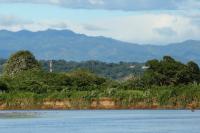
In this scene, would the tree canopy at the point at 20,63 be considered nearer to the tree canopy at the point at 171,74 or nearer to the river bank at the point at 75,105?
the tree canopy at the point at 171,74

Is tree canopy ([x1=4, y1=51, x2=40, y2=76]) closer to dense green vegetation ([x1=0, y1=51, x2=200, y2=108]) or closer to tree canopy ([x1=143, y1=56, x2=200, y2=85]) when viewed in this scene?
dense green vegetation ([x1=0, y1=51, x2=200, y2=108])

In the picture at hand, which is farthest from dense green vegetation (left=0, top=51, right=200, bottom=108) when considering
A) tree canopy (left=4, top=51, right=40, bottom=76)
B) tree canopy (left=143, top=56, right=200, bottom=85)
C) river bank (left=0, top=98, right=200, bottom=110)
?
tree canopy (left=4, top=51, right=40, bottom=76)

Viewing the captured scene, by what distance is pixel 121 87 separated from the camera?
357 feet

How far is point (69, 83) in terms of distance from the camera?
11994 centimetres

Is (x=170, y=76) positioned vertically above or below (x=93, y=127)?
above

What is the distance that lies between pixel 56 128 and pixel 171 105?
38340 millimetres

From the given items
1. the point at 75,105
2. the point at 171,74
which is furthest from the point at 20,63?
the point at 75,105

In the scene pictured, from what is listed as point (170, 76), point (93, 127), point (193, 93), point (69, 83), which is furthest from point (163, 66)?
point (93, 127)

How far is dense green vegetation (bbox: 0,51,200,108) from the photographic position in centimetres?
9700

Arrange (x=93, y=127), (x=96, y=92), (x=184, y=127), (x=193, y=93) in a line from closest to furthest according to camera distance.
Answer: (x=184, y=127) < (x=93, y=127) < (x=193, y=93) < (x=96, y=92)

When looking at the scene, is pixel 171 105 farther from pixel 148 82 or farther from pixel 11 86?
pixel 11 86

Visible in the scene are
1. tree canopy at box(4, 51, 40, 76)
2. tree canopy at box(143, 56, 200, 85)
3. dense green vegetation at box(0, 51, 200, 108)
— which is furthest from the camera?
tree canopy at box(4, 51, 40, 76)

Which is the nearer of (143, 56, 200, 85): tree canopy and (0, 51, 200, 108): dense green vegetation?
(0, 51, 200, 108): dense green vegetation

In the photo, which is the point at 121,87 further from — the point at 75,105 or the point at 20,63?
the point at 20,63
